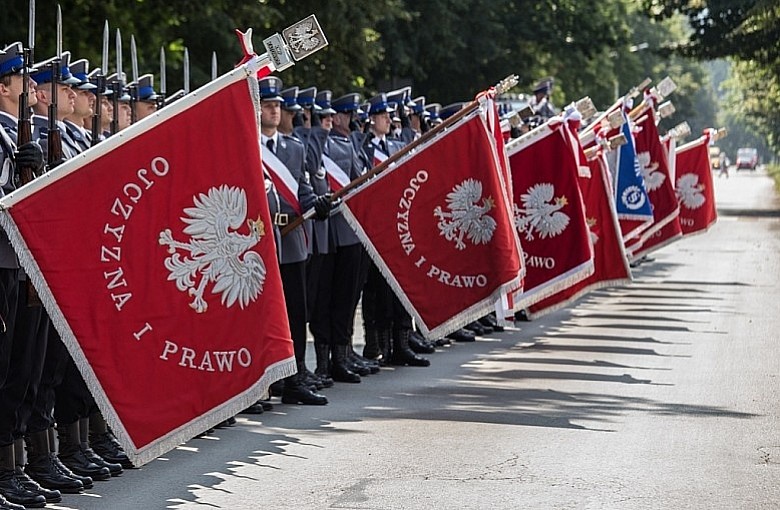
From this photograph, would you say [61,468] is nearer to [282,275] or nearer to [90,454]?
[90,454]

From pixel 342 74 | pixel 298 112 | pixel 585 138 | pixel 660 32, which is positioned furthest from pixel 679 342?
pixel 660 32

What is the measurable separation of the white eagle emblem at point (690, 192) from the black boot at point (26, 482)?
1701 cm

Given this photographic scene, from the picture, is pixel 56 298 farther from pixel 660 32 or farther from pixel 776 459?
pixel 660 32

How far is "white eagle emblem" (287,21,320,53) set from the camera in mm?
7363

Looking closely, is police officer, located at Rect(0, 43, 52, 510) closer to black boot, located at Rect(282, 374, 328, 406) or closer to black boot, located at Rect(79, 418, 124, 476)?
black boot, located at Rect(79, 418, 124, 476)

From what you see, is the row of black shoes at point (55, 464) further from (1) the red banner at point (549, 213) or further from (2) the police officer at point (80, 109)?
(1) the red banner at point (549, 213)

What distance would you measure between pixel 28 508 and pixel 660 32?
87.4 m

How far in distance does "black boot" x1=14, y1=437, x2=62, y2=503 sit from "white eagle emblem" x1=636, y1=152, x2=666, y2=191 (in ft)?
45.2

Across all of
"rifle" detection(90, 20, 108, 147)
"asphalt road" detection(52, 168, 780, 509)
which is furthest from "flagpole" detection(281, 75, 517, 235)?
"rifle" detection(90, 20, 108, 147)

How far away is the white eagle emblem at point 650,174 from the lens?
67.4 ft

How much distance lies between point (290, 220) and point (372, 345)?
9.38ft

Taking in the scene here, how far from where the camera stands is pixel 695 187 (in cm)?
2377

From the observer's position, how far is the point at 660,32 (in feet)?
303

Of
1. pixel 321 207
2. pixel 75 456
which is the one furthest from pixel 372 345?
pixel 75 456
